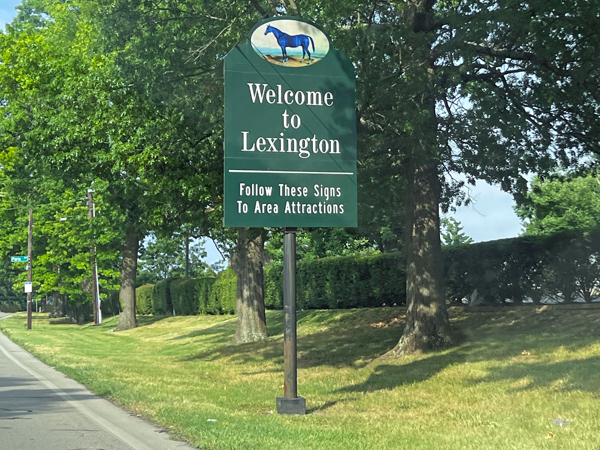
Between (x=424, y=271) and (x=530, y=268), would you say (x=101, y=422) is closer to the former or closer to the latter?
(x=424, y=271)

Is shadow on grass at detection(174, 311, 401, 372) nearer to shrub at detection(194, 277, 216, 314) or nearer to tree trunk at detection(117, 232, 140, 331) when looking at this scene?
tree trunk at detection(117, 232, 140, 331)

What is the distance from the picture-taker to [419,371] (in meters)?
13.8

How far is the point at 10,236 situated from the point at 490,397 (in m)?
44.8

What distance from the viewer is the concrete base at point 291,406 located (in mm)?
10195

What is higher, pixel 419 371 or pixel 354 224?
pixel 354 224

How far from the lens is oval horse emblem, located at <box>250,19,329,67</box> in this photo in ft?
35.0

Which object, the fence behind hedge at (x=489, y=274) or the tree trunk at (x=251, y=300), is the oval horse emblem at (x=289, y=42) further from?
the tree trunk at (x=251, y=300)

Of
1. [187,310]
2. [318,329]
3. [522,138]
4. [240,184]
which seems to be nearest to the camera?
[240,184]

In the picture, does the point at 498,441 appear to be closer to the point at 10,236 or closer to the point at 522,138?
the point at 522,138

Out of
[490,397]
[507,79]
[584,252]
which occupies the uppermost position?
[507,79]

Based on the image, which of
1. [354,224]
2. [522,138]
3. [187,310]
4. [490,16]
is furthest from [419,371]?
[187,310]

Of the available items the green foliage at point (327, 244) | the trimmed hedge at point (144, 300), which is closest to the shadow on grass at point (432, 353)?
the green foliage at point (327, 244)

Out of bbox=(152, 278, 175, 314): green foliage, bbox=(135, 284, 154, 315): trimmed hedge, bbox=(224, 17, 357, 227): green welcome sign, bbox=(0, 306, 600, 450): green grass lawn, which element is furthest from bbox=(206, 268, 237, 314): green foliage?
bbox=(224, 17, 357, 227): green welcome sign

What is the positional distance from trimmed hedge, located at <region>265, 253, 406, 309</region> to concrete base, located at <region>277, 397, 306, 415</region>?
14.1 metres
